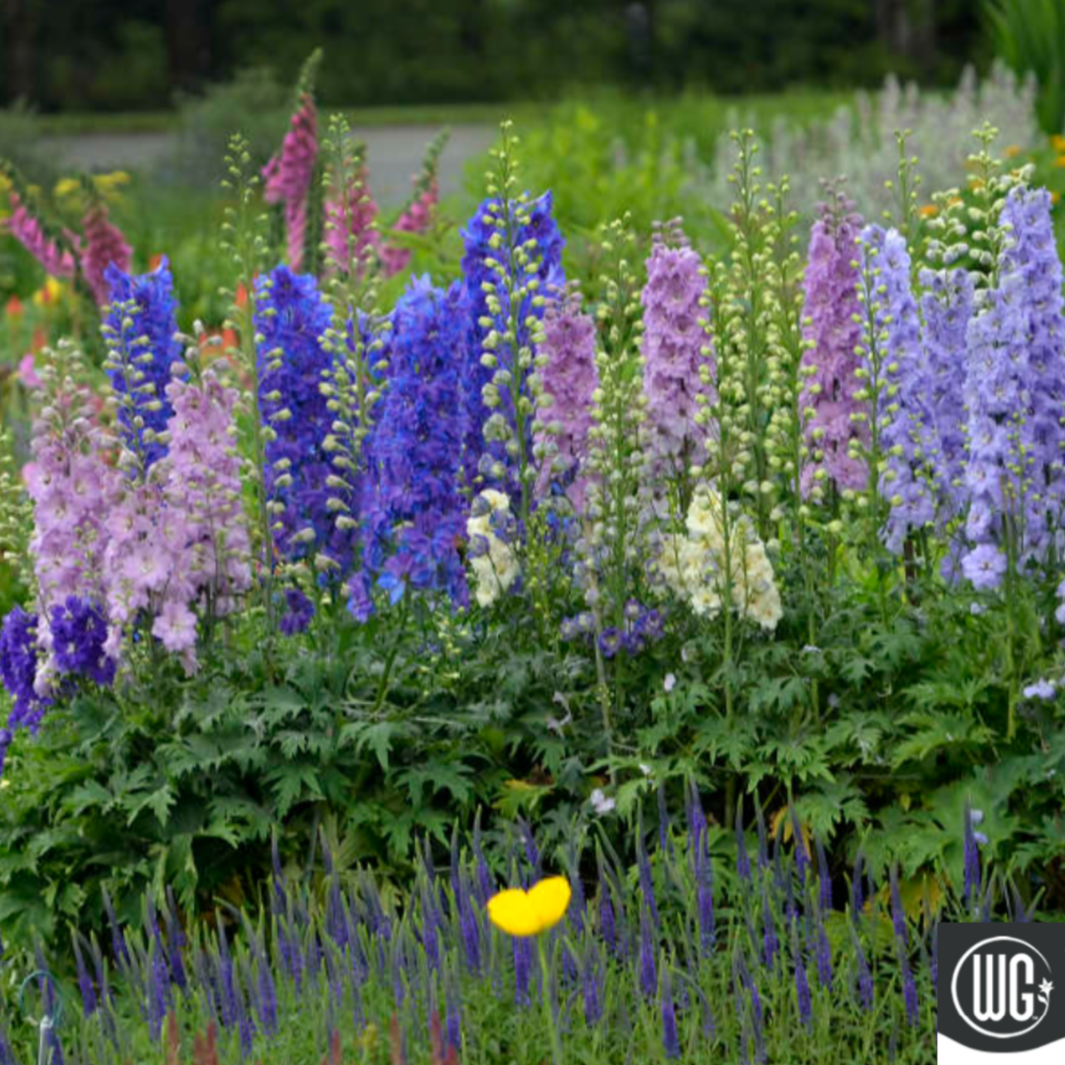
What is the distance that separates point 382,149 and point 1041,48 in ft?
41.2

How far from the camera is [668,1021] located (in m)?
3.57

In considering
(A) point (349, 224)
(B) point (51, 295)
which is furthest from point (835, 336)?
(B) point (51, 295)

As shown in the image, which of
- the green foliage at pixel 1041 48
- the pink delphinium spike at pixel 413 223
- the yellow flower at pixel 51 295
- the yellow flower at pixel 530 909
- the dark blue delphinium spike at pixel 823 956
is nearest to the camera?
the yellow flower at pixel 530 909

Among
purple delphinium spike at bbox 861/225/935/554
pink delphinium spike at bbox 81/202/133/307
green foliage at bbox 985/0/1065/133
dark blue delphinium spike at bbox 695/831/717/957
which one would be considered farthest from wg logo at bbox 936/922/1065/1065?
green foliage at bbox 985/0/1065/133

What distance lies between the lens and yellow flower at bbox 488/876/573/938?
10.5 feet

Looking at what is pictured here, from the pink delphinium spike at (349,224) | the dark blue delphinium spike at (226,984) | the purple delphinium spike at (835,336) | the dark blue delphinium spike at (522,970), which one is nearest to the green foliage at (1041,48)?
the pink delphinium spike at (349,224)

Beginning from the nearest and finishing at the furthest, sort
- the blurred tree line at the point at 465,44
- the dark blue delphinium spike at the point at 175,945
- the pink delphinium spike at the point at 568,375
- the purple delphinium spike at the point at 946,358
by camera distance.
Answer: the dark blue delphinium spike at the point at 175,945 → the purple delphinium spike at the point at 946,358 → the pink delphinium spike at the point at 568,375 → the blurred tree line at the point at 465,44

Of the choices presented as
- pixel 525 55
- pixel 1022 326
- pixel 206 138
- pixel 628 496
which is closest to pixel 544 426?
pixel 628 496

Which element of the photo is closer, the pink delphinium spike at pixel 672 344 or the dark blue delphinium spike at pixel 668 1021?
the dark blue delphinium spike at pixel 668 1021

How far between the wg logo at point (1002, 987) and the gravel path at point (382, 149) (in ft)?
52.0

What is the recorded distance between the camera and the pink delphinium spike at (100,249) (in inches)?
328

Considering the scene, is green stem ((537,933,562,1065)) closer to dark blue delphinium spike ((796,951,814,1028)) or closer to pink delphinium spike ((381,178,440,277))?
dark blue delphinium spike ((796,951,814,1028))

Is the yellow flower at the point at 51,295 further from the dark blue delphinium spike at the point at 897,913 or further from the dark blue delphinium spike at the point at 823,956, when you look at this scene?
the dark blue delphinium spike at the point at 897,913

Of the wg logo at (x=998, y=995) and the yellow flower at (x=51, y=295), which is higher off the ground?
the yellow flower at (x=51, y=295)
